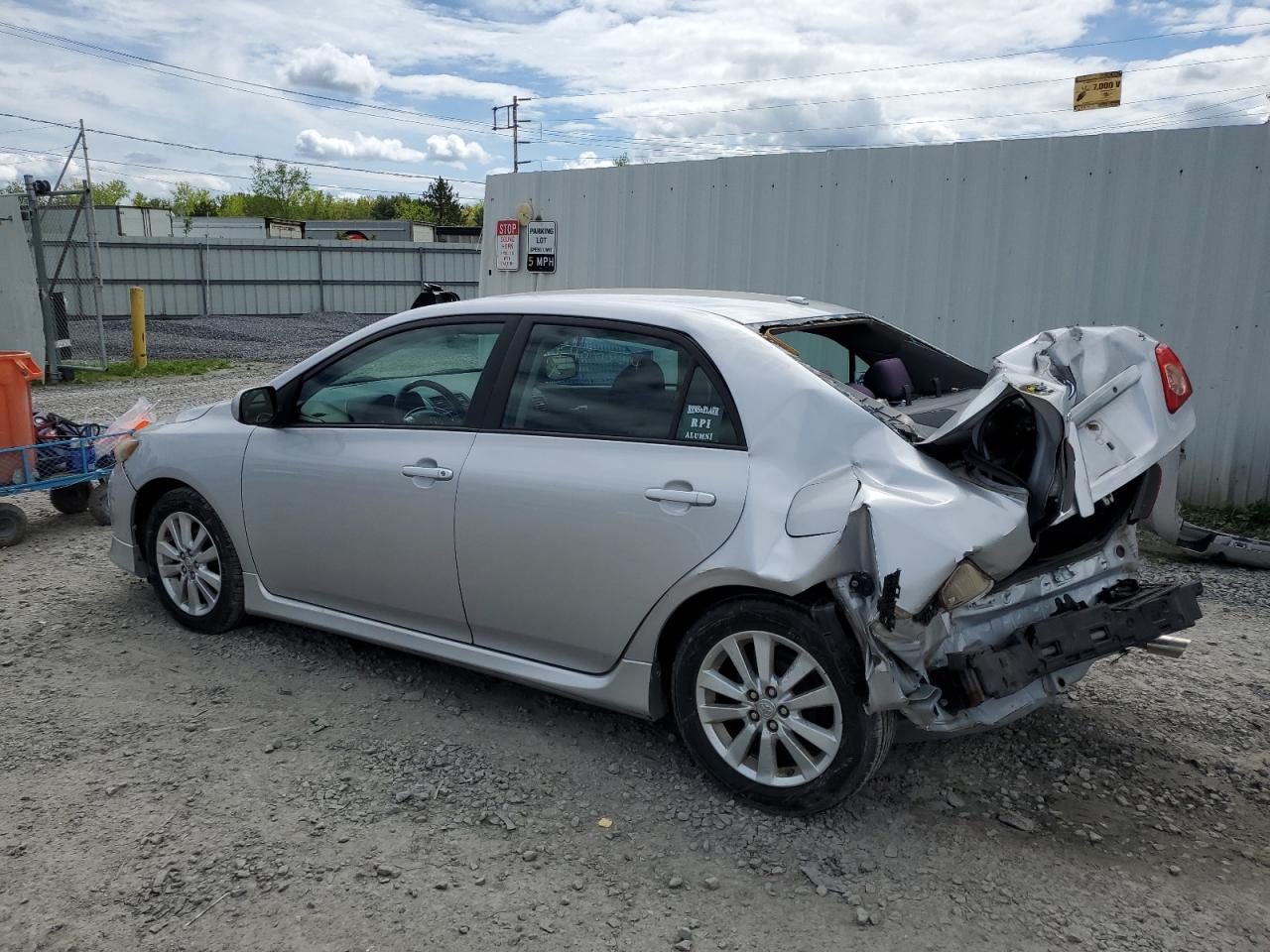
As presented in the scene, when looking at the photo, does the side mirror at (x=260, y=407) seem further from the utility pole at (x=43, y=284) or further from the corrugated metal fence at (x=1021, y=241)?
the utility pole at (x=43, y=284)

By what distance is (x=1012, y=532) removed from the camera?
3.14m

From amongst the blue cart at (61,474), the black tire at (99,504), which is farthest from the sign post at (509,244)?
the black tire at (99,504)

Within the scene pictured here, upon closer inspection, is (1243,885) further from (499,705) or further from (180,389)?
(180,389)

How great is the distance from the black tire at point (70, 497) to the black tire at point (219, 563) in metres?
2.62

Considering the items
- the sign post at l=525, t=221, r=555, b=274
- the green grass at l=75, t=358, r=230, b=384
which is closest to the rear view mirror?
the sign post at l=525, t=221, r=555, b=274

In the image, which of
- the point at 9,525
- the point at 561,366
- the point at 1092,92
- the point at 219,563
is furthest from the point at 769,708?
the point at 1092,92

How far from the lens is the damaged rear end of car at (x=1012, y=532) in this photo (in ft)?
10.2

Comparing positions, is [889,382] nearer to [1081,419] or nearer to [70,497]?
[1081,419]

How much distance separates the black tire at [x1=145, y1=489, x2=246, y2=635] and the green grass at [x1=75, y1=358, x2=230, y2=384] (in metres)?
12.2

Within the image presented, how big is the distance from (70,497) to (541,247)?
15.9 feet

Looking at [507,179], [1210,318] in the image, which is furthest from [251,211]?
[1210,318]

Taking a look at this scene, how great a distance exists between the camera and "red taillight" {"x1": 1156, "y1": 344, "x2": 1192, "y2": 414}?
11.2ft

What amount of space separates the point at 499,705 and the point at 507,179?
7.50 meters

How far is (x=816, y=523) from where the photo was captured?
3281mm
